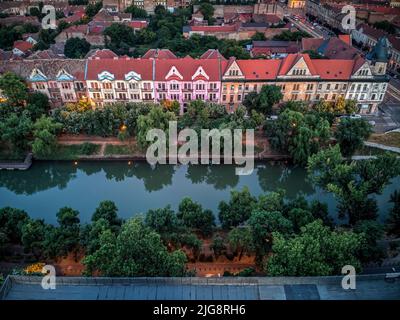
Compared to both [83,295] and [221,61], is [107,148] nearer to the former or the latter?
[221,61]

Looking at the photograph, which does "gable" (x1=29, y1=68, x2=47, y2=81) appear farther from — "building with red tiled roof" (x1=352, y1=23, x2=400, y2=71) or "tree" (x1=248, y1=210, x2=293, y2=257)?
"building with red tiled roof" (x1=352, y1=23, x2=400, y2=71)

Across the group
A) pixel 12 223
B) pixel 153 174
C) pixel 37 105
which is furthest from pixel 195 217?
pixel 37 105

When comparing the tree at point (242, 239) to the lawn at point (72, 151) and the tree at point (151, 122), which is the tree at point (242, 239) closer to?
the tree at point (151, 122)

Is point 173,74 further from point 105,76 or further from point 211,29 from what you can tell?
point 211,29

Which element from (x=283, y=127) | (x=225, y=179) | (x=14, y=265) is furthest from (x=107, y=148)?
(x=283, y=127)

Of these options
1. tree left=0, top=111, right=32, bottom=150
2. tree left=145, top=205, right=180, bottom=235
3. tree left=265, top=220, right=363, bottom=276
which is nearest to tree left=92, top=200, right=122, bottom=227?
tree left=145, top=205, right=180, bottom=235
